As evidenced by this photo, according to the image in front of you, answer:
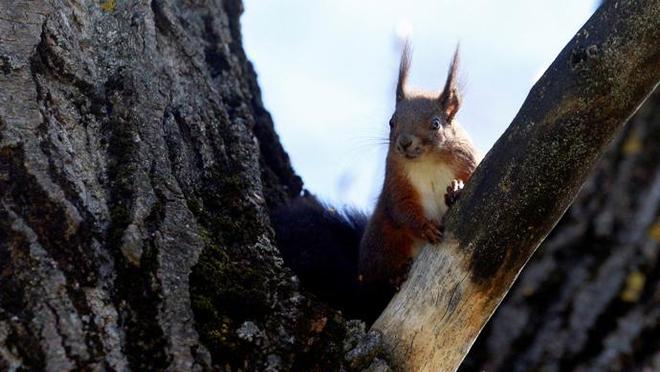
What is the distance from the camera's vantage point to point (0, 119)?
1.80 m

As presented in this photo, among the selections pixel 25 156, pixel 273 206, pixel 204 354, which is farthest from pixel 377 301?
pixel 25 156

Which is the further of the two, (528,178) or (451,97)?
(451,97)

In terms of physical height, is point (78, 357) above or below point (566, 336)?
below

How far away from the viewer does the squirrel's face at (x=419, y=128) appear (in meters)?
2.78

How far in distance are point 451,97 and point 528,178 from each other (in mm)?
1155

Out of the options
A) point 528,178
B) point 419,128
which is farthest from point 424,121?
point 528,178

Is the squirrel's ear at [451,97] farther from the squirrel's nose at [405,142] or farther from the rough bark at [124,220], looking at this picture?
the rough bark at [124,220]

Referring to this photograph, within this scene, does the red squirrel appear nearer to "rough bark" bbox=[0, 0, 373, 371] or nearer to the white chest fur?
the white chest fur

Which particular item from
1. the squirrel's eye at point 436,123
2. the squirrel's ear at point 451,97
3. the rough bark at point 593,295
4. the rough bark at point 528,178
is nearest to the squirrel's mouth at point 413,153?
the squirrel's eye at point 436,123

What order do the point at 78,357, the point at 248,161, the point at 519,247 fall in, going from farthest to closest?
1. the point at 248,161
2. the point at 519,247
3. the point at 78,357

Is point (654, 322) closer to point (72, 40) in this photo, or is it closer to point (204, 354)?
point (204, 354)

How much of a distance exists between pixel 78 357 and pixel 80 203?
341mm

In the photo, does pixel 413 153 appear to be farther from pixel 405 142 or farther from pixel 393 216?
pixel 393 216

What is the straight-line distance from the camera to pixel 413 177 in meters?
2.80
